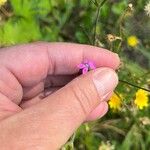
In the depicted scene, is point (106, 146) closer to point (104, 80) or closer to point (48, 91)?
point (48, 91)

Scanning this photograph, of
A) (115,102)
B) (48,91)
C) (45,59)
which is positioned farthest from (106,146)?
(45,59)

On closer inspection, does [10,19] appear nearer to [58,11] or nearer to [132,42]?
[58,11]

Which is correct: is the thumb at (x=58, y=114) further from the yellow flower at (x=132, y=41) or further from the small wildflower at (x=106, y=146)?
the yellow flower at (x=132, y=41)

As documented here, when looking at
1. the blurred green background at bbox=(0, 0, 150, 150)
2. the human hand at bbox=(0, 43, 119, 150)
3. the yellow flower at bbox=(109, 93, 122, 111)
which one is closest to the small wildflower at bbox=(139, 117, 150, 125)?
the blurred green background at bbox=(0, 0, 150, 150)

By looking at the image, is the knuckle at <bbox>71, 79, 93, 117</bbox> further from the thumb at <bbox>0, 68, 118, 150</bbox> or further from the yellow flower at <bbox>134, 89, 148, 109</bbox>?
the yellow flower at <bbox>134, 89, 148, 109</bbox>

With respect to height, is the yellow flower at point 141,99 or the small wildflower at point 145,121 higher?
the yellow flower at point 141,99

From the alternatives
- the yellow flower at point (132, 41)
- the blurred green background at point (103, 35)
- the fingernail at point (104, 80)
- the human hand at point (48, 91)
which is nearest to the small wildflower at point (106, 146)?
the blurred green background at point (103, 35)

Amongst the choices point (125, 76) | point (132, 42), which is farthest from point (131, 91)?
point (132, 42)
